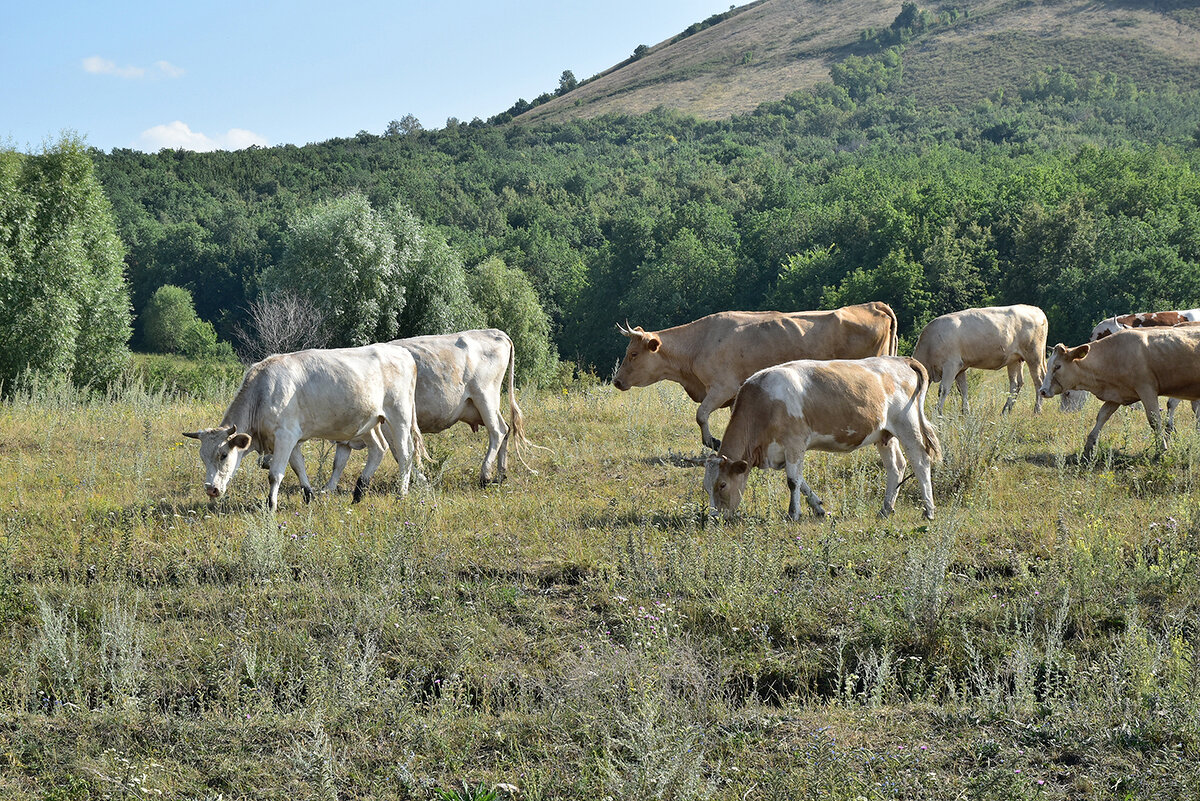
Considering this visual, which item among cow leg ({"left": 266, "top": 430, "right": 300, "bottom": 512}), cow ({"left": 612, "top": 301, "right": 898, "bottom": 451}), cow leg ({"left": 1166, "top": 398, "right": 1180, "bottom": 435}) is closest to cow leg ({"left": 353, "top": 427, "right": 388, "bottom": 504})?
cow leg ({"left": 266, "top": 430, "right": 300, "bottom": 512})

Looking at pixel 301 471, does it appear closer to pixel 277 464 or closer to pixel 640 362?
pixel 277 464

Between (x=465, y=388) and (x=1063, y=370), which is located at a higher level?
(x=465, y=388)

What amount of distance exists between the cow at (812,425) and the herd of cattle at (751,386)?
0.05 ft

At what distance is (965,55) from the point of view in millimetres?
161875

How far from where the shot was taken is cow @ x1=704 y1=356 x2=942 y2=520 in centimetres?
930

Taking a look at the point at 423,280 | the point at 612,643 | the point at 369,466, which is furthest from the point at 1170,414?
the point at 423,280

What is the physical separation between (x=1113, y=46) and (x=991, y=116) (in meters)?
28.4

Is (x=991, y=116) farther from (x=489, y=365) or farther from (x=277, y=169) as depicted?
(x=489, y=365)

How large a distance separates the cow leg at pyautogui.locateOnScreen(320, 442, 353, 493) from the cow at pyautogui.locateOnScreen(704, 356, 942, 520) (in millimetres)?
4681

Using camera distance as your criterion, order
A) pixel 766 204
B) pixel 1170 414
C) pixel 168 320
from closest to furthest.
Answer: pixel 1170 414
pixel 168 320
pixel 766 204

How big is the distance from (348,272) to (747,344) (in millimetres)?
35049

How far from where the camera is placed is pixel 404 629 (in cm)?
698

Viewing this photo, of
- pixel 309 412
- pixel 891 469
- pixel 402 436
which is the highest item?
pixel 309 412

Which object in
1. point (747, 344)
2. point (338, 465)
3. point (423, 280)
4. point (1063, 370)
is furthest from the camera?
point (423, 280)
